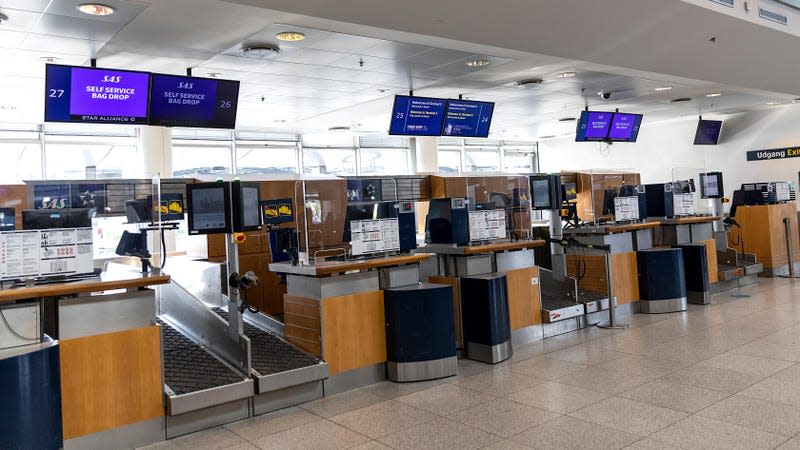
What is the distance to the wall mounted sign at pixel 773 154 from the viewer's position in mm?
12469

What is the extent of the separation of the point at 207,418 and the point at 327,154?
31.9ft

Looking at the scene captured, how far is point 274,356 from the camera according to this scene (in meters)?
5.15

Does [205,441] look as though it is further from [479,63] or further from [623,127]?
[623,127]

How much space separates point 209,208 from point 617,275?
551cm

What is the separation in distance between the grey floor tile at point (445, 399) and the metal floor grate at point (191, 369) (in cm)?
141

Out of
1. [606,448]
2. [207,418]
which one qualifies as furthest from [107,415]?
[606,448]

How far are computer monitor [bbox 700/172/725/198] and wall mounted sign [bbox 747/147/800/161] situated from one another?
3376 millimetres

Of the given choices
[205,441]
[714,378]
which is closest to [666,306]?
[714,378]

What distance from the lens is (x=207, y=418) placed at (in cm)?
441

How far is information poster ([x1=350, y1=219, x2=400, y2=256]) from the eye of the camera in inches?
220

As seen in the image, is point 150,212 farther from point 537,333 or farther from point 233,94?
point 537,333

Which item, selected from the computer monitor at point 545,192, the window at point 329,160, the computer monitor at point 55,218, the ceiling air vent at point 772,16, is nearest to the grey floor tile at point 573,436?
the computer monitor at point 55,218

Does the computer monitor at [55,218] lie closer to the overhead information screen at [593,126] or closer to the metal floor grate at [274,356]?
the metal floor grate at [274,356]

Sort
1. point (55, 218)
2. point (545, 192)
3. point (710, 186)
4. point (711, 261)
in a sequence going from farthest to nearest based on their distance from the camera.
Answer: point (710, 186)
point (711, 261)
point (545, 192)
point (55, 218)
